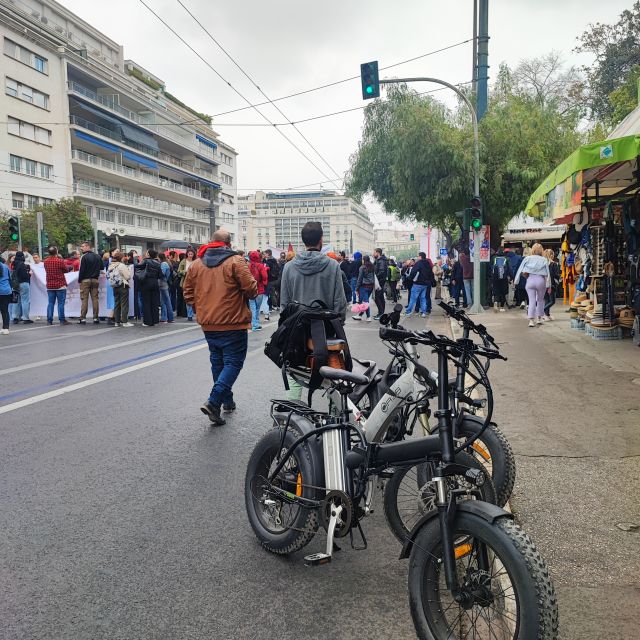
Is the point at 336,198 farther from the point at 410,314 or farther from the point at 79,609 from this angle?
the point at 79,609

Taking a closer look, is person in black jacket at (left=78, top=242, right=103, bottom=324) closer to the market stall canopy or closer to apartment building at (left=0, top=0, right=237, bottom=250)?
the market stall canopy

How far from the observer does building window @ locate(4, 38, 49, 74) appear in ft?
141

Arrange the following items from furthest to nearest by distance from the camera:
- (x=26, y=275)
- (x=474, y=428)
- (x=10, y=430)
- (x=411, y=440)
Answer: (x=26, y=275)
(x=10, y=430)
(x=474, y=428)
(x=411, y=440)

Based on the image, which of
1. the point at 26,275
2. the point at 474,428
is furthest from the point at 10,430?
the point at 26,275

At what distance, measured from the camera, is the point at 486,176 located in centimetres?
2295

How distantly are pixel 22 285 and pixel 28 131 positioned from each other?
32825 mm

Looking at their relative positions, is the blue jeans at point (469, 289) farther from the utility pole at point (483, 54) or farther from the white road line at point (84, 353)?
the white road line at point (84, 353)

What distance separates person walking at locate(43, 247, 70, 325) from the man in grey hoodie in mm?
12454

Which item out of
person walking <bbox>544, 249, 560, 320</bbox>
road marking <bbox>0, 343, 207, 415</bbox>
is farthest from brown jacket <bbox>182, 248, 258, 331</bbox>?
person walking <bbox>544, 249, 560, 320</bbox>

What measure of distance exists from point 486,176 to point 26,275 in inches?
608

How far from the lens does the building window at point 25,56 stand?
42875mm

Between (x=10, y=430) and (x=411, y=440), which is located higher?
(x=411, y=440)

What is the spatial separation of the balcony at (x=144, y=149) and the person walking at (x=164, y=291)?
37998mm

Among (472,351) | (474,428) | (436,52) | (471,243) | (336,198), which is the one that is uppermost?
(336,198)
